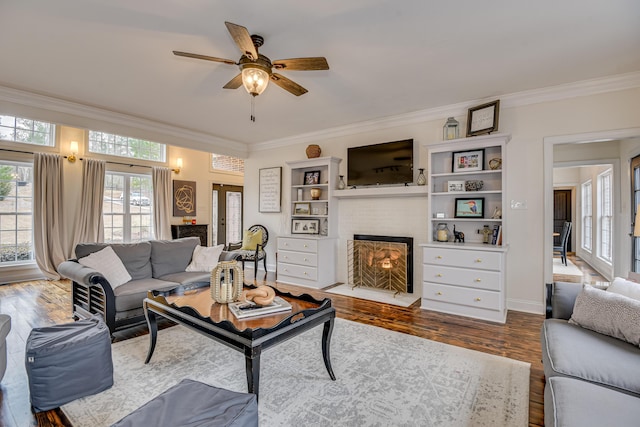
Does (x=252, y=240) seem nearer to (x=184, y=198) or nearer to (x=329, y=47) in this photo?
(x=184, y=198)

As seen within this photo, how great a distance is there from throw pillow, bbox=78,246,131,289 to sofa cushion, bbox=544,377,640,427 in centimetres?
347

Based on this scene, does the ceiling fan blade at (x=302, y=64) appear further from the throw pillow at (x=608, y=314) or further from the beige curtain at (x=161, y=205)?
the beige curtain at (x=161, y=205)

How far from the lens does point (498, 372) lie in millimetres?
2324

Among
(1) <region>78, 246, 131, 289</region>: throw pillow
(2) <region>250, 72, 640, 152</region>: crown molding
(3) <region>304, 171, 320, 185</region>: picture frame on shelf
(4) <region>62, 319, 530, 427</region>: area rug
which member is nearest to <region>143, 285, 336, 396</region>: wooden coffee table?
(4) <region>62, 319, 530, 427</region>: area rug

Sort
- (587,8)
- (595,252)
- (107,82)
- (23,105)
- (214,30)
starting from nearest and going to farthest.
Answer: (587,8) < (214,30) < (107,82) < (23,105) < (595,252)

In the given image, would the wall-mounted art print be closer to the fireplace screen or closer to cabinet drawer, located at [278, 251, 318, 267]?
cabinet drawer, located at [278, 251, 318, 267]

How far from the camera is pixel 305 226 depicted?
18.0 feet

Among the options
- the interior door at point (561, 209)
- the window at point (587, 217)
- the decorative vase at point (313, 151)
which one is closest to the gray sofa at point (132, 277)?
the decorative vase at point (313, 151)

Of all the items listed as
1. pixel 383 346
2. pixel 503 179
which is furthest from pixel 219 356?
pixel 503 179

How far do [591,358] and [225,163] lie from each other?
322 inches

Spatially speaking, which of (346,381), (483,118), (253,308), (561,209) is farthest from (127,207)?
(561,209)

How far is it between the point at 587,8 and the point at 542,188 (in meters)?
Answer: 2.00

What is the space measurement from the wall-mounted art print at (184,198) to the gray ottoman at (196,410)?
667 cm

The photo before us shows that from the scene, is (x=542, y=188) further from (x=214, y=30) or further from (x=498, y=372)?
(x=214, y=30)
